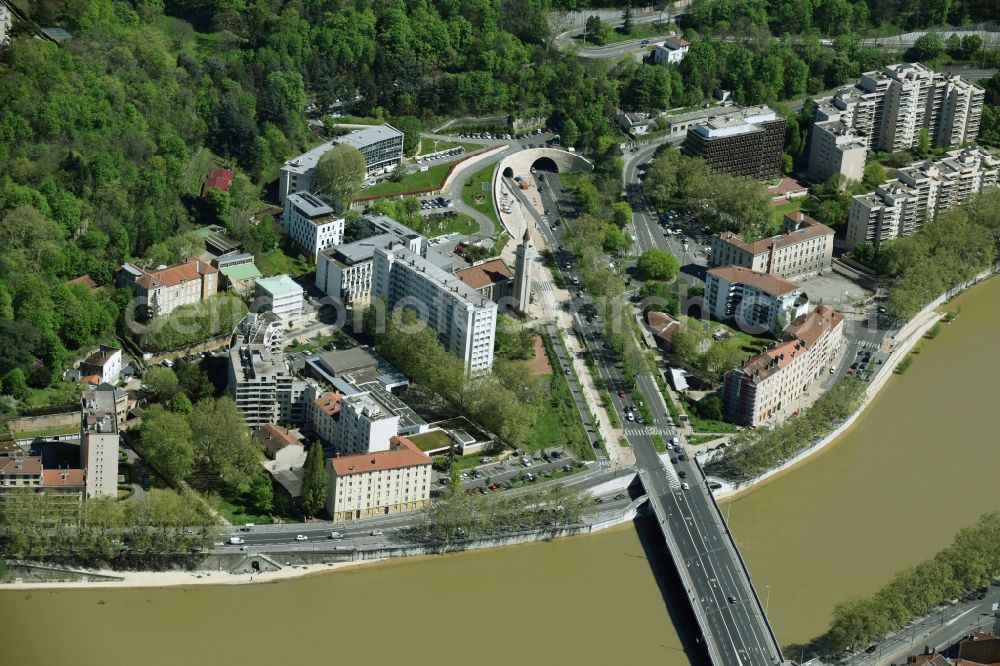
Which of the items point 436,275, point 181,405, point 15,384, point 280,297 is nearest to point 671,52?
point 436,275

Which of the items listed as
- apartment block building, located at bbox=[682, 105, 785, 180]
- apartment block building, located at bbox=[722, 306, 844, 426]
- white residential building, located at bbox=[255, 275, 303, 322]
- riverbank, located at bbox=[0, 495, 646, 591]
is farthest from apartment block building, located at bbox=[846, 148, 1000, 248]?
riverbank, located at bbox=[0, 495, 646, 591]

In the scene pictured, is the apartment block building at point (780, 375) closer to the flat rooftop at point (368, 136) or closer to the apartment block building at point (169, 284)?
the apartment block building at point (169, 284)

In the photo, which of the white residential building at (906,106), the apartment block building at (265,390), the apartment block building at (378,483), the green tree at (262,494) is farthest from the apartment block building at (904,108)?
the green tree at (262,494)

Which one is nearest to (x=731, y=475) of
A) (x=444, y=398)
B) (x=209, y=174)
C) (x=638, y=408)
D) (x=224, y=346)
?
(x=638, y=408)

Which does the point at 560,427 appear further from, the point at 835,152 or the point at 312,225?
the point at 835,152

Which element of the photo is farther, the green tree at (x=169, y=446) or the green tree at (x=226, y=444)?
the green tree at (x=226, y=444)

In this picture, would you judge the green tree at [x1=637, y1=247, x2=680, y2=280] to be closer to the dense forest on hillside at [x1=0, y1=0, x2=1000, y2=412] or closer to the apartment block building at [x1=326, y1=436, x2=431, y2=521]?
the dense forest on hillside at [x1=0, y1=0, x2=1000, y2=412]
